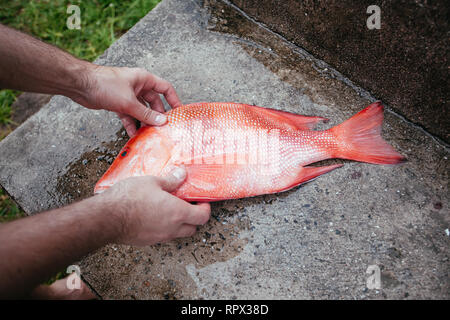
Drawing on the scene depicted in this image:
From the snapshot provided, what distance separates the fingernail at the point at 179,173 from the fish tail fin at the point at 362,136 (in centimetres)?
108

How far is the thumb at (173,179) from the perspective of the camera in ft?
6.61

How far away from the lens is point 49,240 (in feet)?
5.18

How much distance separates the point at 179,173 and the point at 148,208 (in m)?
0.33

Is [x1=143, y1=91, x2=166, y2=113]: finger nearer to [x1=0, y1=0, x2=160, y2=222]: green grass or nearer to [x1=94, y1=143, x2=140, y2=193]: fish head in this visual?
[x1=94, y1=143, x2=140, y2=193]: fish head

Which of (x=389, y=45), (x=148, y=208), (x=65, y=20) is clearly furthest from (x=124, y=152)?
(x=65, y=20)

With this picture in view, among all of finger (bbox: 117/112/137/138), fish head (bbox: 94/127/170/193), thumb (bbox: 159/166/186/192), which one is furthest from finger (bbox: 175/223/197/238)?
finger (bbox: 117/112/137/138)

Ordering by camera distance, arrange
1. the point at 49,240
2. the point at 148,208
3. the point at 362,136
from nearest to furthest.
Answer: the point at 49,240
the point at 148,208
the point at 362,136

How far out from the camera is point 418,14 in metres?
2.05

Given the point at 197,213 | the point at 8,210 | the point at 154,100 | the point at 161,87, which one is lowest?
the point at 8,210

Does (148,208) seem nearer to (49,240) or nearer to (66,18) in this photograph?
(49,240)

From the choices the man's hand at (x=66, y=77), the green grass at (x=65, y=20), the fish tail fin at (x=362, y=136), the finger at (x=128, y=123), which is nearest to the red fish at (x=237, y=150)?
the fish tail fin at (x=362, y=136)

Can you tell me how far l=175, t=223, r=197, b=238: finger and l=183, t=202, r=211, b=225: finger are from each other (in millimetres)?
63

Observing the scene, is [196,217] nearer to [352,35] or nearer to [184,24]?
[352,35]

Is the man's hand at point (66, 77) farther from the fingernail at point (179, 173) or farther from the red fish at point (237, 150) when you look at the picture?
the fingernail at point (179, 173)
